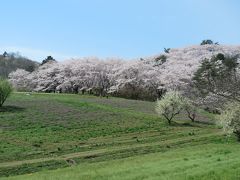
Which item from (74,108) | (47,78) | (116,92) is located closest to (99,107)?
(74,108)

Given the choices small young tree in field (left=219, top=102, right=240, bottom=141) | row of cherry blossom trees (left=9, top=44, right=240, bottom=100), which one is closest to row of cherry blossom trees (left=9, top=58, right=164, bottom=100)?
row of cherry blossom trees (left=9, top=44, right=240, bottom=100)

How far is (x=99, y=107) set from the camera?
6700 centimetres

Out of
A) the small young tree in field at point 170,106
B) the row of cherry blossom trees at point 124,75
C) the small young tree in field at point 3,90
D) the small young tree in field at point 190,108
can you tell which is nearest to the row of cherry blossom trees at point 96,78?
the row of cherry blossom trees at point 124,75

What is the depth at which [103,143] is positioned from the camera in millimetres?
40812

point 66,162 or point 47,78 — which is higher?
point 47,78

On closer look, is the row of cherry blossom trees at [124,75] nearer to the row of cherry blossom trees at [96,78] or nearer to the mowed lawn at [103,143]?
the row of cherry blossom trees at [96,78]

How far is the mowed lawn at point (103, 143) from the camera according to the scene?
23.2 m

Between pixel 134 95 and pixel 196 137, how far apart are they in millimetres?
57267

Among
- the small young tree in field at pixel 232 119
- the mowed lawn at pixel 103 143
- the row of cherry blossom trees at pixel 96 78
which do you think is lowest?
the mowed lawn at pixel 103 143

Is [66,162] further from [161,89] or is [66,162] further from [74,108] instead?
[161,89]

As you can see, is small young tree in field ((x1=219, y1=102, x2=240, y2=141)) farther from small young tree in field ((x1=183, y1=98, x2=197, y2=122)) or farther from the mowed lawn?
small young tree in field ((x1=183, y1=98, x2=197, y2=122))

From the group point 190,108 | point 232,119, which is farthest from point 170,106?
point 232,119

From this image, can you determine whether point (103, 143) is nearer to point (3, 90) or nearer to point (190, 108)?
point (190, 108)

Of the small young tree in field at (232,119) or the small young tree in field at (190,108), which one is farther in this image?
the small young tree in field at (190,108)
